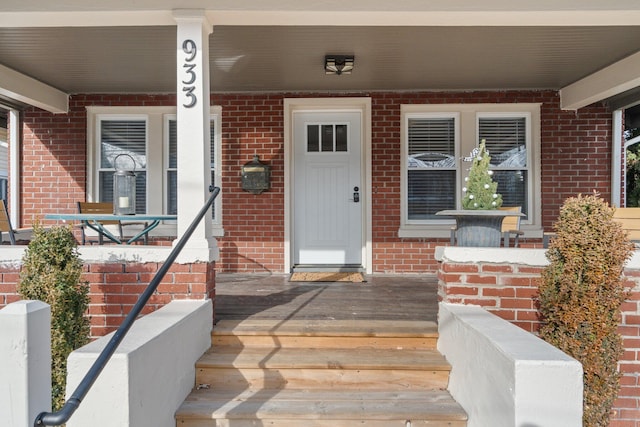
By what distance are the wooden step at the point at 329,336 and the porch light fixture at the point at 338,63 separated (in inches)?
106

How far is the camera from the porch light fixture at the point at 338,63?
4.25 metres

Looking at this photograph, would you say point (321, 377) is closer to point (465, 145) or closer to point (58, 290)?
point (58, 290)

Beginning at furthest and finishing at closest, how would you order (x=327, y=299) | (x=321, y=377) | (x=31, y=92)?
(x=31, y=92)
(x=327, y=299)
(x=321, y=377)

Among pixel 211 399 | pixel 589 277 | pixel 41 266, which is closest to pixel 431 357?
pixel 589 277

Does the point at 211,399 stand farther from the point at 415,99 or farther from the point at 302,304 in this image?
the point at 415,99

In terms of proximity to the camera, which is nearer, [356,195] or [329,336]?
[329,336]

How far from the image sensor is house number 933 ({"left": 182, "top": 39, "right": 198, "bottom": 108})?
118 inches

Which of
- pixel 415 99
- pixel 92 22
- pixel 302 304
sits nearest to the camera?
pixel 92 22

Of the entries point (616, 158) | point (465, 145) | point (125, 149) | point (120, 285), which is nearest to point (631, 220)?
point (616, 158)

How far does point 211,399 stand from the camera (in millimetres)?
2543

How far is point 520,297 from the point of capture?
2777mm

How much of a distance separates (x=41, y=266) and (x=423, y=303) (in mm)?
2883

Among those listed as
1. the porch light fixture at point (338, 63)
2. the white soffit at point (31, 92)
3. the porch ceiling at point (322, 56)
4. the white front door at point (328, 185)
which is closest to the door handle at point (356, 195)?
the white front door at point (328, 185)

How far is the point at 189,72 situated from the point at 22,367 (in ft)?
7.47
